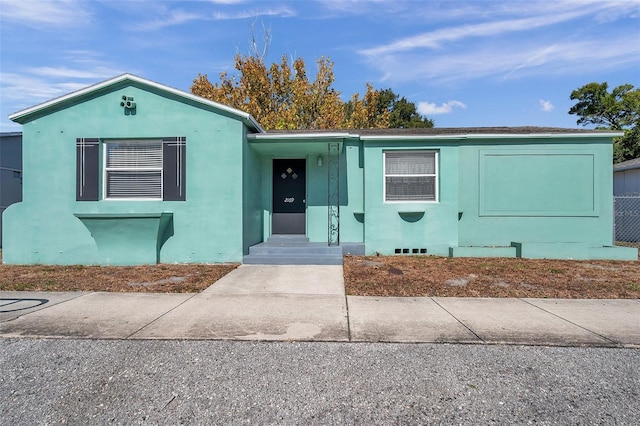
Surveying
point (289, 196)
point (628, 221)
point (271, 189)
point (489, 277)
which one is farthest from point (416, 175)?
point (628, 221)

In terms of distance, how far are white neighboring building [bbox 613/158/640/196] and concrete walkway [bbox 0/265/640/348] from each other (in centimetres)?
1209

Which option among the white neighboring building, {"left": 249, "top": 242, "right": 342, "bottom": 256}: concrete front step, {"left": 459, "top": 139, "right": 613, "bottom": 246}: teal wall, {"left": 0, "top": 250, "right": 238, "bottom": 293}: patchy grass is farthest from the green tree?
{"left": 0, "top": 250, "right": 238, "bottom": 293}: patchy grass

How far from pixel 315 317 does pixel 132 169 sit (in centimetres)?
651

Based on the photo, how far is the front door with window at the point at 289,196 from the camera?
32.5ft

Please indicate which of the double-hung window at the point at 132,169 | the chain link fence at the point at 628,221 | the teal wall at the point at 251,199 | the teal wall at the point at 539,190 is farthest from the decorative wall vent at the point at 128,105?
the chain link fence at the point at 628,221

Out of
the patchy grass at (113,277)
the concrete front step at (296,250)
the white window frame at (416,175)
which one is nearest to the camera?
the patchy grass at (113,277)

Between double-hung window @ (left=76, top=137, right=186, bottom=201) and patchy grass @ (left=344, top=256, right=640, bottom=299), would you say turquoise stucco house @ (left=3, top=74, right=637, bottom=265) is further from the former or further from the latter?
patchy grass @ (left=344, top=256, right=640, bottom=299)

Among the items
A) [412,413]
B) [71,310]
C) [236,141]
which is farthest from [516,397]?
[236,141]

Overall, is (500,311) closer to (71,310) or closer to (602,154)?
(71,310)

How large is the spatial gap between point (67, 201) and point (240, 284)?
5425 mm

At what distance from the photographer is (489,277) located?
21.6ft

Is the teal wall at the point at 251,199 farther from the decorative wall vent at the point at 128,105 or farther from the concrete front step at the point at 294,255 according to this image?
the decorative wall vent at the point at 128,105

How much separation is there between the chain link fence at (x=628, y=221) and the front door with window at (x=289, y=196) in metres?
11.6

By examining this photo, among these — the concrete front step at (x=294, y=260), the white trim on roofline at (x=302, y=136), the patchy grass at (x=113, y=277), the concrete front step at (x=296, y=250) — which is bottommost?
the patchy grass at (x=113, y=277)
